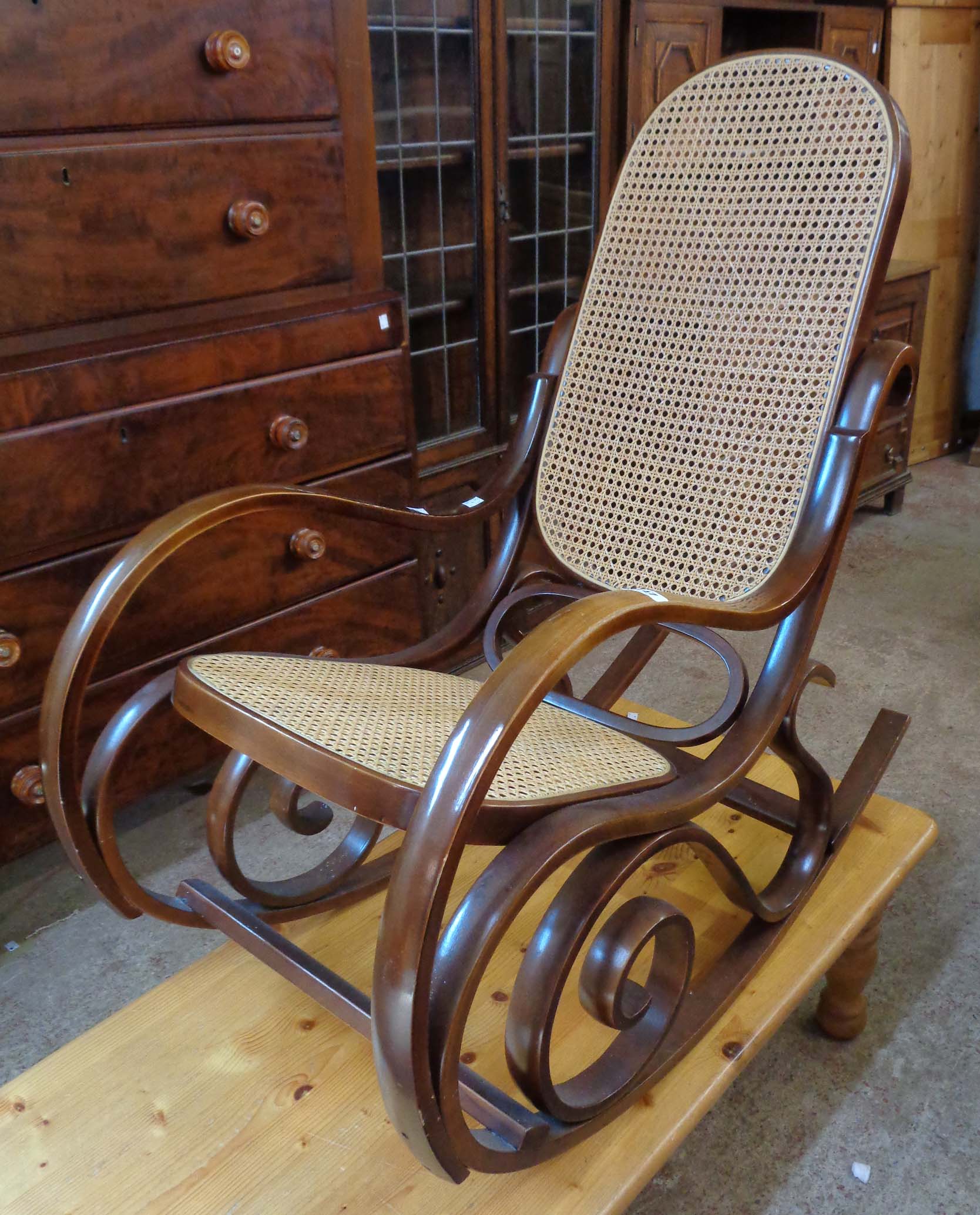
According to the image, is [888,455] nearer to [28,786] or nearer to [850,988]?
[850,988]

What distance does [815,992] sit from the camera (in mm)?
1432

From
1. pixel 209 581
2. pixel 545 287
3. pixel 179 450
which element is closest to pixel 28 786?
pixel 209 581

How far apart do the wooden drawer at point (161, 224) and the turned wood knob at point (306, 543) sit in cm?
36

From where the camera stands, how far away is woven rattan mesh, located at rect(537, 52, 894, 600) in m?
1.28

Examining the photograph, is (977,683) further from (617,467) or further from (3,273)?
(3,273)

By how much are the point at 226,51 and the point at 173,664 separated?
2.74ft

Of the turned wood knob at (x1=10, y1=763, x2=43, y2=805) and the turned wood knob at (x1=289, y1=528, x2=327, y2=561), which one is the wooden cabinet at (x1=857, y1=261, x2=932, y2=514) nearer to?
the turned wood knob at (x1=289, y1=528, x2=327, y2=561)

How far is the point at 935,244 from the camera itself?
3383 millimetres

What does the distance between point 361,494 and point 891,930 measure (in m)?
1.04

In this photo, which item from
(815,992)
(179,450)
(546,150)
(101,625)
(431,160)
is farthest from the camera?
(546,150)

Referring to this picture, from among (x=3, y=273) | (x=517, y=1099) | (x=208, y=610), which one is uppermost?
(x=3, y=273)

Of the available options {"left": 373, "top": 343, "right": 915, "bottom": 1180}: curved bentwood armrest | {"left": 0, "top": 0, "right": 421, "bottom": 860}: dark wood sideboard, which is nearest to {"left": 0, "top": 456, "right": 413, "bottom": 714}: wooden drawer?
{"left": 0, "top": 0, "right": 421, "bottom": 860}: dark wood sideboard

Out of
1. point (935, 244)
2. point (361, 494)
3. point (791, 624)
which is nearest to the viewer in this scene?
point (791, 624)

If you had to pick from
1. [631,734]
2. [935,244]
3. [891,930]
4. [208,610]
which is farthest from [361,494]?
[935,244]
